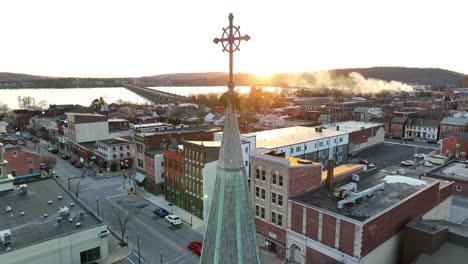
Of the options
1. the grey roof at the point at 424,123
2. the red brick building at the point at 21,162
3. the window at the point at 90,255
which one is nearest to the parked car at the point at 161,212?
the window at the point at 90,255

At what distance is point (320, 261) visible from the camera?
90.3 ft

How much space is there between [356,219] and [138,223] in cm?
2571

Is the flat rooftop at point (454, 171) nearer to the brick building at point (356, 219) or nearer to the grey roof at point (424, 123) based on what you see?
the brick building at point (356, 219)

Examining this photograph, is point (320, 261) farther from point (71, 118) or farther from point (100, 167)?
point (71, 118)

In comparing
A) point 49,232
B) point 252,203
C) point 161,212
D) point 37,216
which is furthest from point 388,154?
point 252,203

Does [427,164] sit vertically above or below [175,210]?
above

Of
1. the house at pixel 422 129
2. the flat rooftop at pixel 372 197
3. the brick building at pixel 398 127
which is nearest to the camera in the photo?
the flat rooftop at pixel 372 197

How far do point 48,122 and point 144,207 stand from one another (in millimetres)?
68292

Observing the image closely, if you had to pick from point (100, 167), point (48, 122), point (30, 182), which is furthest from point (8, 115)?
point (30, 182)

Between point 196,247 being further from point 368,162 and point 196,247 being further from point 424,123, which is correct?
point 424,123

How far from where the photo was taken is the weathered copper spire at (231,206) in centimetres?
735

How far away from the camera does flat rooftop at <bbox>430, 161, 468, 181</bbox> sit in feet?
152

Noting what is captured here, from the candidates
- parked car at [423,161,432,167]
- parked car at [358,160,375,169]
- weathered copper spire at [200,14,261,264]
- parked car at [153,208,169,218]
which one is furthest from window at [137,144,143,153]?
parked car at [423,161,432,167]

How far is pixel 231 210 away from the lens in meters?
7.45
